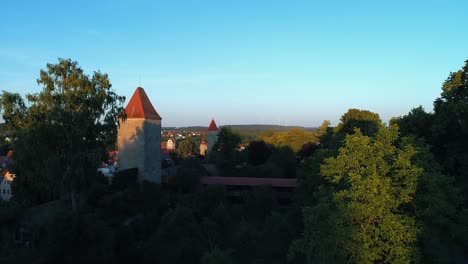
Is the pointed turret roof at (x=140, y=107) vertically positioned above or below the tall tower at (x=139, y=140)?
above

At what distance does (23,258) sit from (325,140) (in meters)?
16.6

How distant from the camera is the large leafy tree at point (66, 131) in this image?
54.1 feet

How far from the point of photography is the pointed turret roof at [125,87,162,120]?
88.5 ft

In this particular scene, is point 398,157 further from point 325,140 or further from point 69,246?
point 325,140

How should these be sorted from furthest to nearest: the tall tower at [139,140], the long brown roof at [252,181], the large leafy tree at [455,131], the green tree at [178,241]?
the tall tower at [139,140], the long brown roof at [252,181], the large leafy tree at [455,131], the green tree at [178,241]

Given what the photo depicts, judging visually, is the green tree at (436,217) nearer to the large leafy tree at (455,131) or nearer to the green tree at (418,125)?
the large leafy tree at (455,131)

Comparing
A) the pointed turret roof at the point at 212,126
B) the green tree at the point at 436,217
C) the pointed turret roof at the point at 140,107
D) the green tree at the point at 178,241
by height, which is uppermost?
the pointed turret roof at the point at 140,107

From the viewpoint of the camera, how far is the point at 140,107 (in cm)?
2723

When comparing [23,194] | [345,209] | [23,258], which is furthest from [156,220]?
[345,209]

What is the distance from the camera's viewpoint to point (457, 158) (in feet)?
50.9

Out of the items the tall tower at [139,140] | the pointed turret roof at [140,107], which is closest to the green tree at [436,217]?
the tall tower at [139,140]

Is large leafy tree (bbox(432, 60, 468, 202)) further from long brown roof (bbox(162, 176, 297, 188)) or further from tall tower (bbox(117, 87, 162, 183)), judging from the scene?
tall tower (bbox(117, 87, 162, 183))

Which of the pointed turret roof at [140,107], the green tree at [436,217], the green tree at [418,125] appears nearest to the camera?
the green tree at [436,217]

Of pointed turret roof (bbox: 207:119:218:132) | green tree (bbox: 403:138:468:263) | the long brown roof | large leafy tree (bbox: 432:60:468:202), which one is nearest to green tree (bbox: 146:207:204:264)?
green tree (bbox: 403:138:468:263)
